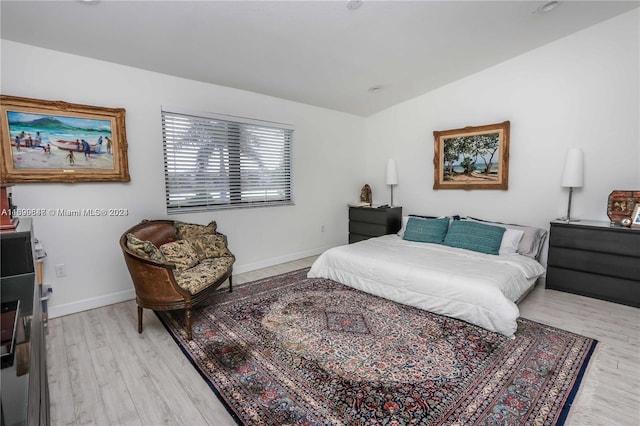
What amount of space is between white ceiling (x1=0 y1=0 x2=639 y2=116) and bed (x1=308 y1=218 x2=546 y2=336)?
2.11 metres

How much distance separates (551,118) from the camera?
3.52 m

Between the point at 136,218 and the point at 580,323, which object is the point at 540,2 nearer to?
the point at 580,323

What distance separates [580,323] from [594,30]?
A: 120 inches

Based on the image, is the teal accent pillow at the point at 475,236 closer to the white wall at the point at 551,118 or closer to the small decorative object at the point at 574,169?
the white wall at the point at 551,118

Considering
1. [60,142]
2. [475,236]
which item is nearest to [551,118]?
[475,236]

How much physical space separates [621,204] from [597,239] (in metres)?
0.46

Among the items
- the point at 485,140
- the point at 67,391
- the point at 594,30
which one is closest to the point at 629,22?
the point at 594,30

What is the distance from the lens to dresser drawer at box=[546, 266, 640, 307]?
9.52 ft

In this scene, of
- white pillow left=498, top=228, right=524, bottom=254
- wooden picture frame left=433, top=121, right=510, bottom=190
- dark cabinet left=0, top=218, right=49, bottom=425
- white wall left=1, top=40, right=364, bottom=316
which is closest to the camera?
dark cabinet left=0, top=218, right=49, bottom=425

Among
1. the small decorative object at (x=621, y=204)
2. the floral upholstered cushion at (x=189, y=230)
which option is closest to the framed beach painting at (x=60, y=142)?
the floral upholstered cushion at (x=189, y=230)

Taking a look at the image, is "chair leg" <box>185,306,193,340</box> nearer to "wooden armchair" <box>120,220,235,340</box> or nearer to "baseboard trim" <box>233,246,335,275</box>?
"wooden armchair" <box>120,220,235,340</box>

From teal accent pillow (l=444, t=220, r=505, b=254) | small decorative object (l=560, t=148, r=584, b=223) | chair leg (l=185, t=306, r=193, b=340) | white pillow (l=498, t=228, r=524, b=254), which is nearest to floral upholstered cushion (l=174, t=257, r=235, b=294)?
chair leg (l=185, t=306, r=193, b=340)

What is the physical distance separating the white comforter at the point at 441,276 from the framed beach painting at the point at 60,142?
254 centimetres

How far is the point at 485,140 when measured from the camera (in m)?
4.04
